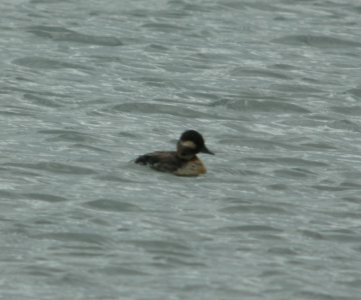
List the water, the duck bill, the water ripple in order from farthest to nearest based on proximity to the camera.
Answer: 1. the water ripple
2. the duck bill
3. the water

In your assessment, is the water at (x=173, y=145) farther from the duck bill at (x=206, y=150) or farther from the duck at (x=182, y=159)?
the duck bill at (x=206, y=150)

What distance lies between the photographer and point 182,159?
16156 millimetres

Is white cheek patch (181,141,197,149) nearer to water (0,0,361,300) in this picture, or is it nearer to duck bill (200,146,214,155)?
duck bill (200,146,214,155)

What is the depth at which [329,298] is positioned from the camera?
1290 cm

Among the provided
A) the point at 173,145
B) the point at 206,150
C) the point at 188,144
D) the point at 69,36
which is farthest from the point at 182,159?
the point at 69,36

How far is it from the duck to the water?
91 millimetres

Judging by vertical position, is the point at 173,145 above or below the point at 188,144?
below

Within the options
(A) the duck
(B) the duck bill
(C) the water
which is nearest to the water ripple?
(C) the water

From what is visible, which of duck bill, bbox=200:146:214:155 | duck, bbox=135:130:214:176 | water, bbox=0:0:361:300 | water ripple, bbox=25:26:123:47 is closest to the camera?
water, bbox=0:0:361:300

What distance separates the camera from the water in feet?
43.8

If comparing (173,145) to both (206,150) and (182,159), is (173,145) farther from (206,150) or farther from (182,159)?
(182,159)

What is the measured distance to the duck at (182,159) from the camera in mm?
16156

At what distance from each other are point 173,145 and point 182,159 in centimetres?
151

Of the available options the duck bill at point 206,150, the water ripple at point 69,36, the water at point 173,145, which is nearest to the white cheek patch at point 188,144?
the duck bill at point 206,150
